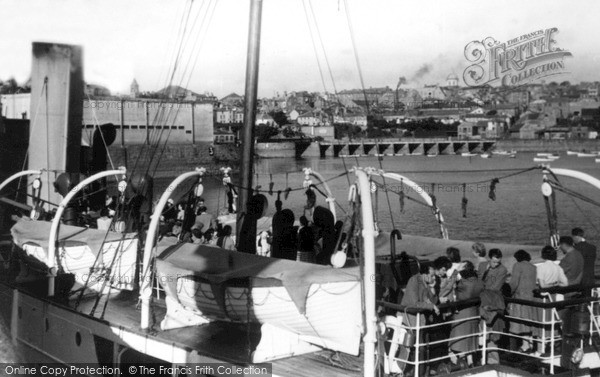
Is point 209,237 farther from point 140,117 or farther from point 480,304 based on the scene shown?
point 140,117

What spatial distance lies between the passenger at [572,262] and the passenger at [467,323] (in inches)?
87.5

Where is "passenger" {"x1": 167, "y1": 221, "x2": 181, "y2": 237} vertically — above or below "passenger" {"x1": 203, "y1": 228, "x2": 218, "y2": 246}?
above

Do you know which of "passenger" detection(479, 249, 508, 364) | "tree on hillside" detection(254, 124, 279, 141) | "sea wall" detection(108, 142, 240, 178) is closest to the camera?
"passenger" detection(479, 249, 508, 364)

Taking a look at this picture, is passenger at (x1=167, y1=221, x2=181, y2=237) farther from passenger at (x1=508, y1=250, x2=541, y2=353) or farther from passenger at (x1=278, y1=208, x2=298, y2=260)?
passenger at (x1=508, y1=250, x2=541, y2=353)

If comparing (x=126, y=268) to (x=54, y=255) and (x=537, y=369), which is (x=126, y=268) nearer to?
(x=54, y=255)

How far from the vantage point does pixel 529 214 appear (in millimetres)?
47562

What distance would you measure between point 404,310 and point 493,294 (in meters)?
1.28

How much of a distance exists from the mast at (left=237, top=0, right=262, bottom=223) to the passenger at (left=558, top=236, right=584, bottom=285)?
5764 mm

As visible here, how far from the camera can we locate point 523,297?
9.29 meters

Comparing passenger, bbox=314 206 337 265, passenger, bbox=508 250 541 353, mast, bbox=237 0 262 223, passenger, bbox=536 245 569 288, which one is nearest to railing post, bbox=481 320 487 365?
passenger, bbox=508 250 541 353

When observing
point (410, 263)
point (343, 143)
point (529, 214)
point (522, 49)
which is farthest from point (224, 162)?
point (410, 263)

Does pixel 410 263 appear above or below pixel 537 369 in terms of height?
above

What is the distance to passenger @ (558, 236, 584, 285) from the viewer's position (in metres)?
10.5

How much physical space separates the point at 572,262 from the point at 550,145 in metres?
147
